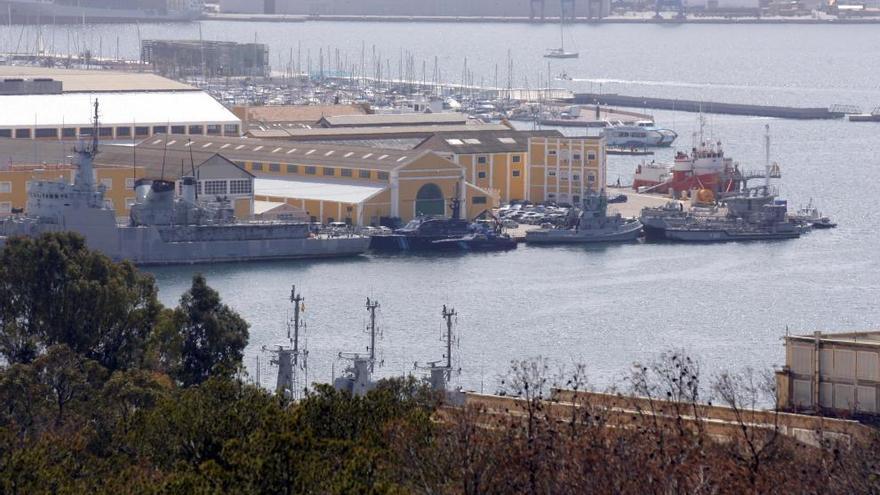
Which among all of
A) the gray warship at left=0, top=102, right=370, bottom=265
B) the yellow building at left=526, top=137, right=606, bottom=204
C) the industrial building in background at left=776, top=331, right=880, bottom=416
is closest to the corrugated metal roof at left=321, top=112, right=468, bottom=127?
the yellow building at left=526, top=137, right=606, bottom=204

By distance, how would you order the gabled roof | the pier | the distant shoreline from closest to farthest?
the gabled roof
the pier
the distant shoreline

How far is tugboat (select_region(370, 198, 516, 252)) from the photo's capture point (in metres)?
22.4

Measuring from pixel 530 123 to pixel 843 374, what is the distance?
28.2 metres

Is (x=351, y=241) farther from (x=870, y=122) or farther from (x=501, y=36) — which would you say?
(x=501, y=36)

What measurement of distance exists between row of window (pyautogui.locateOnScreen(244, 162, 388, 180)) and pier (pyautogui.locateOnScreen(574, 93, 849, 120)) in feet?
44.0

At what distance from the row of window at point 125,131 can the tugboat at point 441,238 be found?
583cm

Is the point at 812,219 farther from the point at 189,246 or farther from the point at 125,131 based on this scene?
the point at 125,131

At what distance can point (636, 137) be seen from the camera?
34.1 meters

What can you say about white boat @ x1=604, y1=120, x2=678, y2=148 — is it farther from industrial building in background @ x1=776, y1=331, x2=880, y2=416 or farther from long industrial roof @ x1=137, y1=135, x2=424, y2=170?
industrial building in background @ x1=776, y1=331, x2=880, y2=416

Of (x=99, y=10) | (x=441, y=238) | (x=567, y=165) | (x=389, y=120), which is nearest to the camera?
(x=441, y=238)

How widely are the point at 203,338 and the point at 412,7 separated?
204ft

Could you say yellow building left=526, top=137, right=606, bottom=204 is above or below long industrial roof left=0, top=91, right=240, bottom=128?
below

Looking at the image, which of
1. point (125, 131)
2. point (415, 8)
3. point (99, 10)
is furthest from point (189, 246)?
point (415, 8)

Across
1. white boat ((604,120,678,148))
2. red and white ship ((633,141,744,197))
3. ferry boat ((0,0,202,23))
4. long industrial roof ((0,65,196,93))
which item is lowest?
red and white ship ((633,141,744,197))
